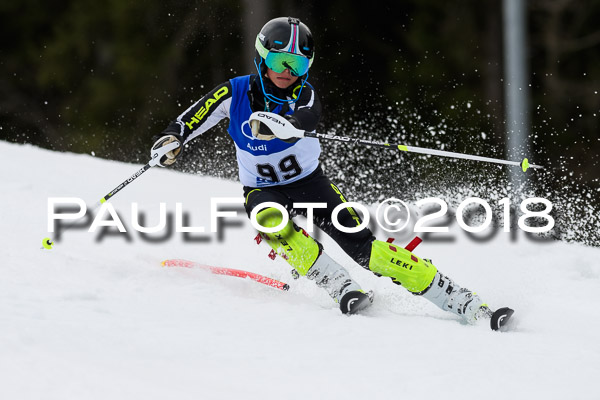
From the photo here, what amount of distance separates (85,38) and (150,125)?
14.4ft

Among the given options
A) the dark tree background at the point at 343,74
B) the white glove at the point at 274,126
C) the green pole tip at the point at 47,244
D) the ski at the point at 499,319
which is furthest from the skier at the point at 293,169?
the dark tree background at the point at 343,74

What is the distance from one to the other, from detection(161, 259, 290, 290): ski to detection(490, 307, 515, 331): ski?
3.80ft

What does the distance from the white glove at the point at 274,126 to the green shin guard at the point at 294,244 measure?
0.42m

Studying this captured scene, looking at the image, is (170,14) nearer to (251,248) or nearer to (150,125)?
(150,125)

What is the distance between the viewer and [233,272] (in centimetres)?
470

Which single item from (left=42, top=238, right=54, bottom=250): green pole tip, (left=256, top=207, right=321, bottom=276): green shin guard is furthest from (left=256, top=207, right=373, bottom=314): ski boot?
(left=42, top=238, right=54, bottom=250): green pole tip

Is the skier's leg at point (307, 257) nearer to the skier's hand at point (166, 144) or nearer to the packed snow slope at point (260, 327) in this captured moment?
the packed snow slope at point (260, 327)

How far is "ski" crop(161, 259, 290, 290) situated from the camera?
4.50 metres

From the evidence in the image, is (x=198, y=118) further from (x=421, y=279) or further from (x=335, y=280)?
(x=421, y=279)

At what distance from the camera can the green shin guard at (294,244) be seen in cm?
Answer: 404

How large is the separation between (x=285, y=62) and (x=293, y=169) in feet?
1.86

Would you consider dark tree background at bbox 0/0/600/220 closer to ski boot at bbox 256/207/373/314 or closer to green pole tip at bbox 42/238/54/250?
green pole tip at bbox 42/238/54/250

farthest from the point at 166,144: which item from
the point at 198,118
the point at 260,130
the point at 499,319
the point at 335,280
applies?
the point at 499,319

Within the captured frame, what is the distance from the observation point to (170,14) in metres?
20.7
